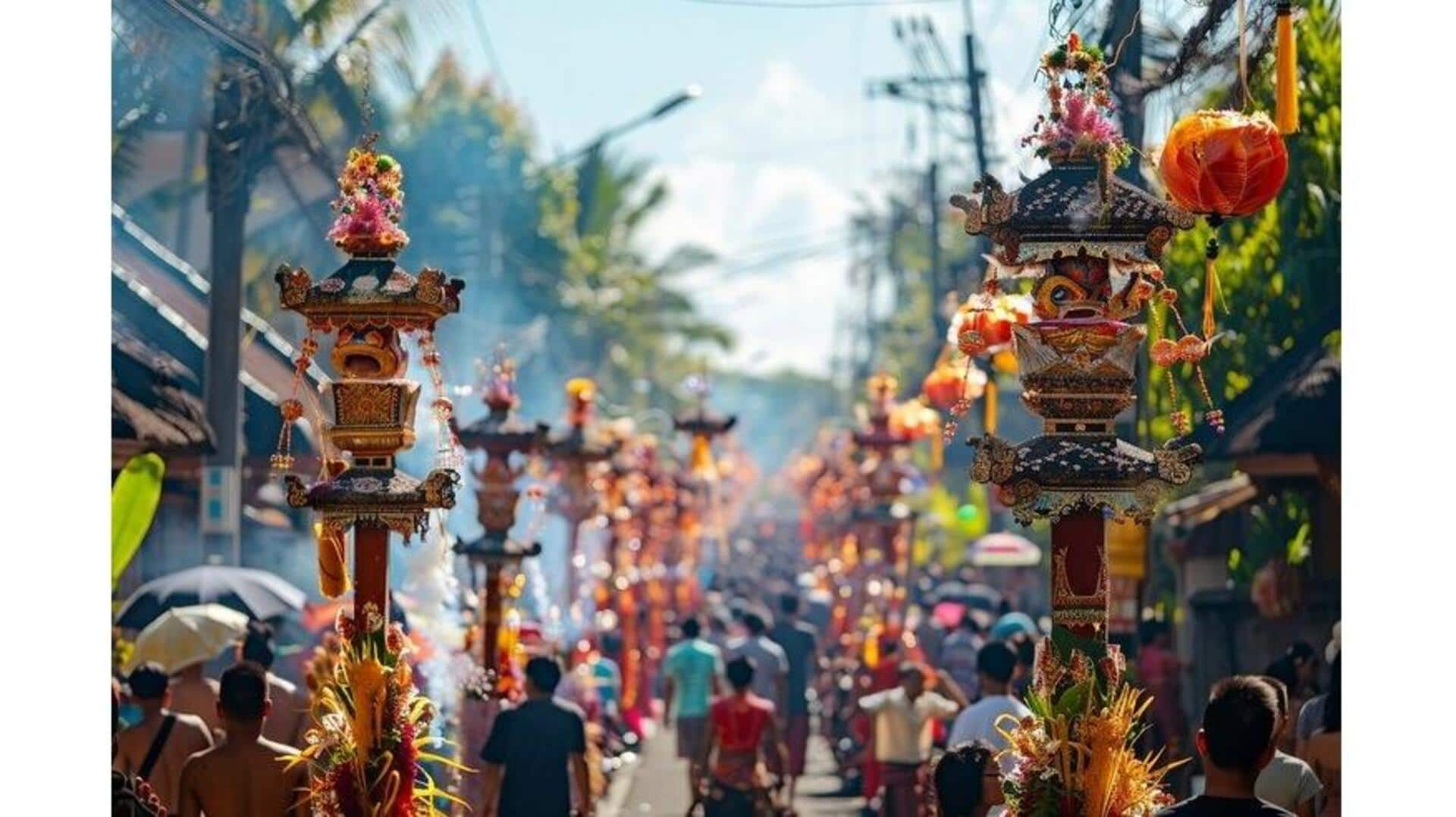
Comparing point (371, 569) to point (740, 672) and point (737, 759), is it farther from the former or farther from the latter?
point (737, 759)

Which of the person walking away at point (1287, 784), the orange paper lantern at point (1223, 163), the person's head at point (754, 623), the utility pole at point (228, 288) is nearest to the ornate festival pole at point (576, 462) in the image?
the person's head at point (754, 623)

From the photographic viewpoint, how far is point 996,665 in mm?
15594

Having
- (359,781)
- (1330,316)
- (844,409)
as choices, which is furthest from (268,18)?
(844,409)

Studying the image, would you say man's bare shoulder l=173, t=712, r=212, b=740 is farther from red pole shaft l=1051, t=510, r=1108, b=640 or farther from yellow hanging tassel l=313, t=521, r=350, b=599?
red pole shaft l=1051, t=510, r=1108, b=640

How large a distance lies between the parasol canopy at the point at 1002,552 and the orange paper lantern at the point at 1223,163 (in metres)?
23.3

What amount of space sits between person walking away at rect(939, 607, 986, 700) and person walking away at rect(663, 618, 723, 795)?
2155 millimetres

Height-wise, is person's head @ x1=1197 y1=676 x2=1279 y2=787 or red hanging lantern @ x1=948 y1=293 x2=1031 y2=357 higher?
red hanging lantern @ x1=948 y1=293 x2=1031 y2=357

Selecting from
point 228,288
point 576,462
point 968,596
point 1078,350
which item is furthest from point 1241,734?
point 968,596

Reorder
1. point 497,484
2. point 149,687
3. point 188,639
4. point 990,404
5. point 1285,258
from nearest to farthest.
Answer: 1. point 149,687
2. point 188,639
3. point 497,484
4. point 990,404
5. point 1285,258

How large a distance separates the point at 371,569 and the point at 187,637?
5300mm

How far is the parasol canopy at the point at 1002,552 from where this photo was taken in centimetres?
3597

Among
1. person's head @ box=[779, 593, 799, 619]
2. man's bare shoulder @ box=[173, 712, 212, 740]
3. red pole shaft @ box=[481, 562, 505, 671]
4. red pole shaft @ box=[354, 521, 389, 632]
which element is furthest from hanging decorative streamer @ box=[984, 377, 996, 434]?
red pole shaft @ box=[354, 521, 389, 632]

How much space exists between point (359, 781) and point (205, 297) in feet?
49.3

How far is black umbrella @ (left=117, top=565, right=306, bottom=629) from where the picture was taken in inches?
787
